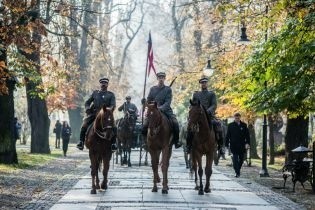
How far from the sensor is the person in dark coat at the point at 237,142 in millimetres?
22875

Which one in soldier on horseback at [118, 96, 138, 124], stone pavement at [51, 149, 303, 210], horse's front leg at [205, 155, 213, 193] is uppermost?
soldier on horseback at [118, 96, 138, 124]

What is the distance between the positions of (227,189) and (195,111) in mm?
2983

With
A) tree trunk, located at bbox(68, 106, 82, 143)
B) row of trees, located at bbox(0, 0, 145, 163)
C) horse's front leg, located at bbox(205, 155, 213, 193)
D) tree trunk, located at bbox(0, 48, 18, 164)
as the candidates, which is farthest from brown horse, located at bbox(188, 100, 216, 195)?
tree trunk, located at bbox(68, 106, 82, 143)

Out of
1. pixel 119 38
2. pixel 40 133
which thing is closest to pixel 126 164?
pixel 40 133

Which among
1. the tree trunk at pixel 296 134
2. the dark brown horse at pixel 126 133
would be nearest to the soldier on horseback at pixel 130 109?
the dark brown horse at pixel 126 133

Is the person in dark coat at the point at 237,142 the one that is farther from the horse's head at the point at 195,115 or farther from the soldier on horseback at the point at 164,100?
the horse's head at the point at 195,115

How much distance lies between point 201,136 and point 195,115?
0.82 meters

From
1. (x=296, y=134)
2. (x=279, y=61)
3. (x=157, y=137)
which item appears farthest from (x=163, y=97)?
(x=296, y=134)

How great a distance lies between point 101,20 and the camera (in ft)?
210

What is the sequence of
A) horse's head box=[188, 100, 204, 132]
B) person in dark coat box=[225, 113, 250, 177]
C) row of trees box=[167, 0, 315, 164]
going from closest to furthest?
1. row of trees box=[167, 0, 315, 164]
2. horse's head box=[188, 100, 204, 132]
3. person in dark coat box=[225, 113, 250, 177]

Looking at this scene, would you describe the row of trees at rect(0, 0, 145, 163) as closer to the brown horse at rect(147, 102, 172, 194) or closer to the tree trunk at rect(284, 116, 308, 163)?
the brown horse at rect(147, 102, 172, 194)

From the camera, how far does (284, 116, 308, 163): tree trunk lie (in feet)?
80.8

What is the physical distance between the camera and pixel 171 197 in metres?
15.2

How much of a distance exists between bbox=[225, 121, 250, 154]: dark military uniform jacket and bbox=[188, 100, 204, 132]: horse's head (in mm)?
7035
